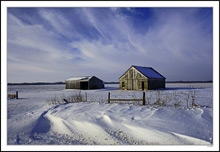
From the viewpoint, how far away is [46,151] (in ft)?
12.7

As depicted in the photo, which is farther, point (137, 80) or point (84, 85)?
point (84, 85)

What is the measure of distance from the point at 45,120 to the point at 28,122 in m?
0.78

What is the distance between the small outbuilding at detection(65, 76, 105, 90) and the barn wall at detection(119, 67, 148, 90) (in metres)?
8.61

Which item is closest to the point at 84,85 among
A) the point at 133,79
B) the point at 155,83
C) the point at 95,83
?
the point at 95,83

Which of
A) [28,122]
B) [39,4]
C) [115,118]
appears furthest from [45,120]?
[39,4]

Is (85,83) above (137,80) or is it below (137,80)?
below

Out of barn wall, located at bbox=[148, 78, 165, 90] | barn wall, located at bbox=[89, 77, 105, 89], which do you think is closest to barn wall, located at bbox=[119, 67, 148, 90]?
barn wall, located at bbox=[148, 78, 165, 90]

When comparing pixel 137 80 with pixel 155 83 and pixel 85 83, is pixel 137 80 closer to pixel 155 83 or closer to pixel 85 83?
pixel 155 83

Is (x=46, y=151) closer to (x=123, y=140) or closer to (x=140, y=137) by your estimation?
(x=123, y=140)

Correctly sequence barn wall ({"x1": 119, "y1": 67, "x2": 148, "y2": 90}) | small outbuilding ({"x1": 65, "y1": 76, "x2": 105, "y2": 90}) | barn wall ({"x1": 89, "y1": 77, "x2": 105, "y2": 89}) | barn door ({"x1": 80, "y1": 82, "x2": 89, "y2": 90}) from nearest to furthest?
barn wall ({"x1": 119, "y1": 67, "x2": 148, "y2": 90}) < small outbuilding ({"x1": 65, "y1": 76, "x2": 105, "y2": 90}) < barn wall ({"x1": 89, "y1": 77, "x2": 105, "y2": 89}) < barn door ({"x1": 80, "y1": 82, "x2": 89, "y2": 90})

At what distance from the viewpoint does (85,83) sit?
34.8 m

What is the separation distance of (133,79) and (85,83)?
14.5 m

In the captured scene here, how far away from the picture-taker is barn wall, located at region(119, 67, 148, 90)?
25.3 metres

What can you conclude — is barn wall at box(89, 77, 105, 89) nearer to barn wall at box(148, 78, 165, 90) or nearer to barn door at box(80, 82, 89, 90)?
barn door at box(80, 82, 89, 90)
